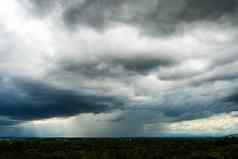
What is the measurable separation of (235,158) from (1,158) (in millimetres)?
54951

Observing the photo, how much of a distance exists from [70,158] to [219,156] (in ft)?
112

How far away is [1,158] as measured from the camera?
232 feet

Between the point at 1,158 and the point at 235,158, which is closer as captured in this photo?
the point at 235,158

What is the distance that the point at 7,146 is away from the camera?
10219 centimetres

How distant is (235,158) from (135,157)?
879 inches

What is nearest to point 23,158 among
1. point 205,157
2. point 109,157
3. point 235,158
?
point 109,157

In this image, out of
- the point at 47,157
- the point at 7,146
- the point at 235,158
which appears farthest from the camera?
the point at 7,146

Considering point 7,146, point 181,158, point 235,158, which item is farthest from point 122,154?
point 7,146

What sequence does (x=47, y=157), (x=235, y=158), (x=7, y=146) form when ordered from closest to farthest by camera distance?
1. (x=235, y=158)
2. (x=47, y=157)
3. (x=7, y=146)

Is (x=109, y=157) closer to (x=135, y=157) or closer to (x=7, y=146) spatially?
(x=135, y=157)

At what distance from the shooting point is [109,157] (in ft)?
223

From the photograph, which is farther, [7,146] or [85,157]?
[7,146]

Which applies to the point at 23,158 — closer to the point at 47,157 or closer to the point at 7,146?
the point at 47,157

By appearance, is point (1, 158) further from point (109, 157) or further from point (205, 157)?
point (205, 157)
